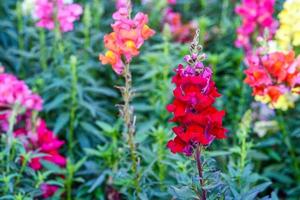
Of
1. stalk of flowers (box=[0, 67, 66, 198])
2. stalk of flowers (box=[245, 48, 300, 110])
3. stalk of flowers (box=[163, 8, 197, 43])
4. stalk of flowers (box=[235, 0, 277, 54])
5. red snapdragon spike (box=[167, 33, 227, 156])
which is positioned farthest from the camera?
stalk of flowers (box=[163, 8, 197, 43])

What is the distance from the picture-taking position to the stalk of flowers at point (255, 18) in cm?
426

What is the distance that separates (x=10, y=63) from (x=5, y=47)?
1.01 feet

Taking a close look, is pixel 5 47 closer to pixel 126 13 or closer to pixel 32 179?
pixel 32 179

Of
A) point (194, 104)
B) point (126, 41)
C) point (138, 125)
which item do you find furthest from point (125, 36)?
point (138, 125)

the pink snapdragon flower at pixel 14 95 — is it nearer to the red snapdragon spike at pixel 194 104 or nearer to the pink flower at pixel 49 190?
the pink flower at pixel 49 190

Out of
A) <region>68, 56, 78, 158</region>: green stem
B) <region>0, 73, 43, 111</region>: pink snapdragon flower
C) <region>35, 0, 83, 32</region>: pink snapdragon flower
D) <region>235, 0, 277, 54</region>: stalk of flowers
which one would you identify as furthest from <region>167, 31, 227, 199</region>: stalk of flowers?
<region>35, 0, 83, 32</region>: pink snapdragon flower

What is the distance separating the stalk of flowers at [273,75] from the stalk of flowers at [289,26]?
44 centimetres

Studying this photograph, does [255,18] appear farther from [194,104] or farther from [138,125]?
[194,104]

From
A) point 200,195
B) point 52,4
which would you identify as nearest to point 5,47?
point 52,4

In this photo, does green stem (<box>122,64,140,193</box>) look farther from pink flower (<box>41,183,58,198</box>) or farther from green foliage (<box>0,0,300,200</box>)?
pink flower (<box>41,183,58,198</box>)

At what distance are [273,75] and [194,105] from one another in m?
1.20

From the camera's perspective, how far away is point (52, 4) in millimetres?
4551

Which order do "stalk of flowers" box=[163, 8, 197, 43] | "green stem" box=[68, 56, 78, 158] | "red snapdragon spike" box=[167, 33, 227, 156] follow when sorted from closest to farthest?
"red snapdragon spike" box=[167, 33, 227, 156] → "green stem" box=[68, 56, 78, 158] → "stalk of flowers" box=[163, 8, 197, 43]

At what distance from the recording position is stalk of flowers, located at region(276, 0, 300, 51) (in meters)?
A: 3.82
